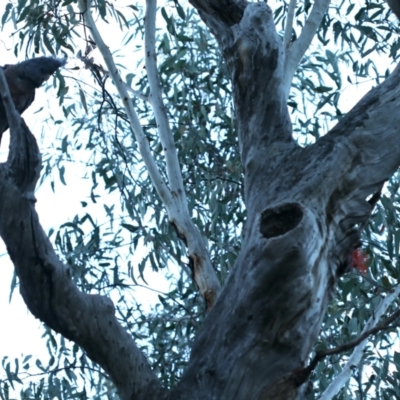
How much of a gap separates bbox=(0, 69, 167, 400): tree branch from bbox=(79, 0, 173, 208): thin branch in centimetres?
117

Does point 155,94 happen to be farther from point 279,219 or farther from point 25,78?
point 279,219

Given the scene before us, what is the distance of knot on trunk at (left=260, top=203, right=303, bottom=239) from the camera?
190cm

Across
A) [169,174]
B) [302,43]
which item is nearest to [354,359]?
[169,174]

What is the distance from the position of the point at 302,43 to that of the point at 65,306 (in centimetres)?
147

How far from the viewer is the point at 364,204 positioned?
207cm

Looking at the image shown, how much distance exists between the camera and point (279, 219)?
193 centimetres

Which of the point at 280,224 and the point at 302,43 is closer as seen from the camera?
the point at 280,224

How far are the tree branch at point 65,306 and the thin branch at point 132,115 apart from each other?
117cm

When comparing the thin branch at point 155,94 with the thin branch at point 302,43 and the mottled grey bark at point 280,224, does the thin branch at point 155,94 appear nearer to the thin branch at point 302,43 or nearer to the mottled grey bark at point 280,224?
the thin branch at point 302,43

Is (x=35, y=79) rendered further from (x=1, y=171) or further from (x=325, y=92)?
(x=325, y=92)

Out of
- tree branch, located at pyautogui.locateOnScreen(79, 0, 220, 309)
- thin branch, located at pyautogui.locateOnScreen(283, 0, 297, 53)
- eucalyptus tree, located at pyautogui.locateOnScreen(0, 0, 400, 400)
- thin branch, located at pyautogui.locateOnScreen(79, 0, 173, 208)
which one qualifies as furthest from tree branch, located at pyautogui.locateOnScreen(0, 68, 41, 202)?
thin branch, located at pyautogui.locateOnScreen(283, 0, 297, 53)

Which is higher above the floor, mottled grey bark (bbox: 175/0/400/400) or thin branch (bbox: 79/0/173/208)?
thin branch (bbox: 79/0/173/208)

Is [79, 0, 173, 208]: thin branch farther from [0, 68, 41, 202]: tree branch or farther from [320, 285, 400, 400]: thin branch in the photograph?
[0, 68, 41, 202]: tree branch

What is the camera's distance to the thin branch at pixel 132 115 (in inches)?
123
